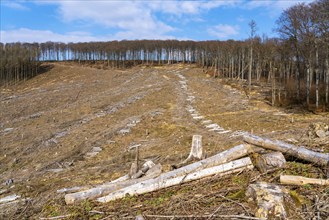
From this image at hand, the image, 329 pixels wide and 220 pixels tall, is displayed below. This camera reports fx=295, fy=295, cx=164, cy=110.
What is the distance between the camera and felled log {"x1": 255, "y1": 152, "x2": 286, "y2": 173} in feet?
18.7

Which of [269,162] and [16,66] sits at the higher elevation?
[16,66]

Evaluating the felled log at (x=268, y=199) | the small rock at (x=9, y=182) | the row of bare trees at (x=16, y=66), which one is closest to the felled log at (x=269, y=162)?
the felled log at (x=268, y=199)

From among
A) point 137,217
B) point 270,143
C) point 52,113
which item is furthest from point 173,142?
point 52,113

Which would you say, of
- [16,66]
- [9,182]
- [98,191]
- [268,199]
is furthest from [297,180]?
[16,66]

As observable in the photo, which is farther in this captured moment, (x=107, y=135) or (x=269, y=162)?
(x=107, y=135)

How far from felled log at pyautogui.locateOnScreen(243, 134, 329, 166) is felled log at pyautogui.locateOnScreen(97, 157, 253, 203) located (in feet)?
2.01

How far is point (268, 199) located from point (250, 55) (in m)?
42.0

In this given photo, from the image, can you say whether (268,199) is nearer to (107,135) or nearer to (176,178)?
(176,178)

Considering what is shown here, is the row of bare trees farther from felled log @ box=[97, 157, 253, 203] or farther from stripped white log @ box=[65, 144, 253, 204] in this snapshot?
felled log @ box=[97, 157, 253, 203]

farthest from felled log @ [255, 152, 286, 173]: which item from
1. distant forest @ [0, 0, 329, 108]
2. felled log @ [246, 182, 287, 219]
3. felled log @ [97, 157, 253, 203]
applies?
distant forest @ [0, 0, 329, 108]

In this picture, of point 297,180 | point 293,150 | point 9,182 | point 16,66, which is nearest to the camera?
point 297,180

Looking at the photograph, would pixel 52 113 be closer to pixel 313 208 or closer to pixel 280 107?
pixel 280 107

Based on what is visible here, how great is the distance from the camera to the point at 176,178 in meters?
5.86

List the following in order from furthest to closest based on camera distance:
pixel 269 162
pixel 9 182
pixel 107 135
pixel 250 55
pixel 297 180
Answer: pixel 250 55 → pixel 107 135 → pixel 9 182 → pixel 269 162 → pixel 297 180
